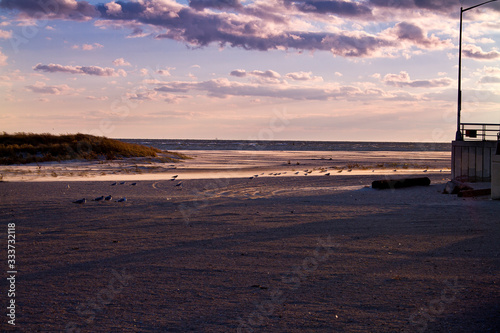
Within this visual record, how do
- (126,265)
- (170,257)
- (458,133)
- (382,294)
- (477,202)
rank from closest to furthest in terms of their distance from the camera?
(382,294), (126,265), (170,257), (477,202), (458,133)

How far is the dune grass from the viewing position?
35.2 meters

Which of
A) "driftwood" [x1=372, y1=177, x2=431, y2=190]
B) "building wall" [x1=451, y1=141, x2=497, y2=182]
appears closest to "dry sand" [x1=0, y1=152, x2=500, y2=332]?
"driftwood" [x1=372, y1=177, x2=431, y2=190]

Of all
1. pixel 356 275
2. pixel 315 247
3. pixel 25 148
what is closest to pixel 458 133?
pixel 315 247

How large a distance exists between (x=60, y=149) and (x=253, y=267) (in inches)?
1313

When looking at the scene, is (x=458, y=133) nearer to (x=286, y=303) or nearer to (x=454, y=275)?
(x=454, y=275)

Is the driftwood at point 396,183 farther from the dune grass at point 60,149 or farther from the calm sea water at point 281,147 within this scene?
the calm sea water at point 281,147

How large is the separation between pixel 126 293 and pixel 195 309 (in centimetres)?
114

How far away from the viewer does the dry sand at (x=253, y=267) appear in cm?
→ 534

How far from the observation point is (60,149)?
122 ft

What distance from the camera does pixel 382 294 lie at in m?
6.16

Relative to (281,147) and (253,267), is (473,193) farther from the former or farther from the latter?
(281,147)

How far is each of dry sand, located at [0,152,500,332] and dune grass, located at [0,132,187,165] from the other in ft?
70.5

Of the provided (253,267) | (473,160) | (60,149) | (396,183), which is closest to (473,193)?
(396,183)

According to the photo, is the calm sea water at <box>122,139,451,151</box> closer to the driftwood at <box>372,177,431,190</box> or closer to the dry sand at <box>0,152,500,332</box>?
the driftwood at <box>372,177,431,190</box>
